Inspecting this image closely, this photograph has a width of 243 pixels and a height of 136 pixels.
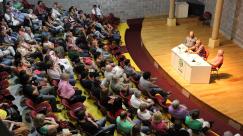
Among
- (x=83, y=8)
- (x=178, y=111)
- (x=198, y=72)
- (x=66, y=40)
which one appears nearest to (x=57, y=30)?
(x=66, y=40)

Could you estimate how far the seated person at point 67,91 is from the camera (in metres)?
7.70

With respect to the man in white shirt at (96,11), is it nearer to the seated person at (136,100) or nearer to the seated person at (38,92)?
the seated person at (38,92)

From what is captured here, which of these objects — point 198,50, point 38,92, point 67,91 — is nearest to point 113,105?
point 67,91

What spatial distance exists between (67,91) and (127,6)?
8.15 m

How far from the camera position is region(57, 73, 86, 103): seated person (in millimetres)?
7695

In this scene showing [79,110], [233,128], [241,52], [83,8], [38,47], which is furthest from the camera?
[83,8]

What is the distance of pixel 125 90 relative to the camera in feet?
26.6

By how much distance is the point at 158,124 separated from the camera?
22.4 feet

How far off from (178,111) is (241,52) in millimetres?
5292

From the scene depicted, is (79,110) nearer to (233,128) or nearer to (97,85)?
(97,85)

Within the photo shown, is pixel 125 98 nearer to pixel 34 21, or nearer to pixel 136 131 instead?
pixel 136 131

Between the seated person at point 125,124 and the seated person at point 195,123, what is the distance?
880mm

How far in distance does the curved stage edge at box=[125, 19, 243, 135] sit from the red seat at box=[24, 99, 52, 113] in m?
3.65

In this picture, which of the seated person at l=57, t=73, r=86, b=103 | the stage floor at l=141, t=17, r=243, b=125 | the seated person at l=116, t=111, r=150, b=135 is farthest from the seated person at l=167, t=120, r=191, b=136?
the seated person at l=57, t=73, r=86, b=103
